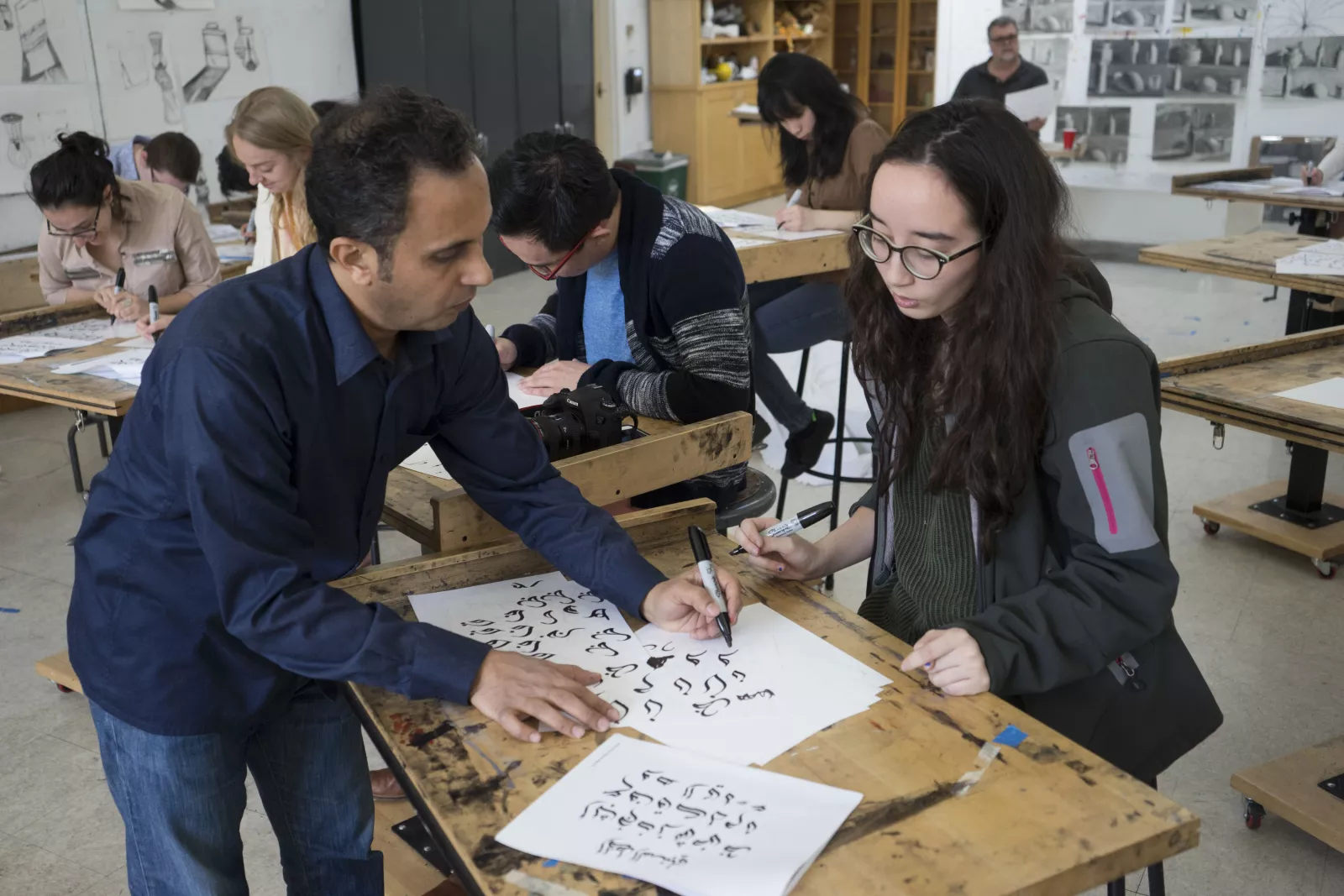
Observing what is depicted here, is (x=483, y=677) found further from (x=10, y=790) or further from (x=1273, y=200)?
(x=1273, y=200)

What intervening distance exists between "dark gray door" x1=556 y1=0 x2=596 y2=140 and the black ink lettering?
24.1ft

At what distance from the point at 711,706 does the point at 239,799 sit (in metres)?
0.66

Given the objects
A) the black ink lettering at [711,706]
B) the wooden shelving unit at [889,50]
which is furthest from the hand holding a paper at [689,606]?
the wooden shelving unit at [889,50]

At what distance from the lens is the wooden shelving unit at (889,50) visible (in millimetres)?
11117

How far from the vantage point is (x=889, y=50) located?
37.1ft

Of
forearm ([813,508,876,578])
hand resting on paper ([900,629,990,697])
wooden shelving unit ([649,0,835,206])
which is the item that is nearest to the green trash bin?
wooden shelving unit ([649,0,835,206])

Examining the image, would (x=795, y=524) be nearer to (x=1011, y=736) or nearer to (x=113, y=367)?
(x=1011, y=736)

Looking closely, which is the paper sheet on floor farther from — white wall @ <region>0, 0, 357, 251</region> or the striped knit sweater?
white wall @ <region>0, 0, 357, 251</region>

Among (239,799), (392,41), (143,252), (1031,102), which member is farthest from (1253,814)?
(392,41)

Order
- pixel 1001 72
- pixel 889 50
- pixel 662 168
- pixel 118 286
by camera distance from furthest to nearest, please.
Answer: pixel 889 50 < pixel 662 168 < pixel 1001 72 < pixel 118 286

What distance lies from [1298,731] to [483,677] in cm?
212

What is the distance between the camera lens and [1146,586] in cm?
128

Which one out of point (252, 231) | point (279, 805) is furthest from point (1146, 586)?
point (252, 231)

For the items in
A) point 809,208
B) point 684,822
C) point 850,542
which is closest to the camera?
point 684,822
